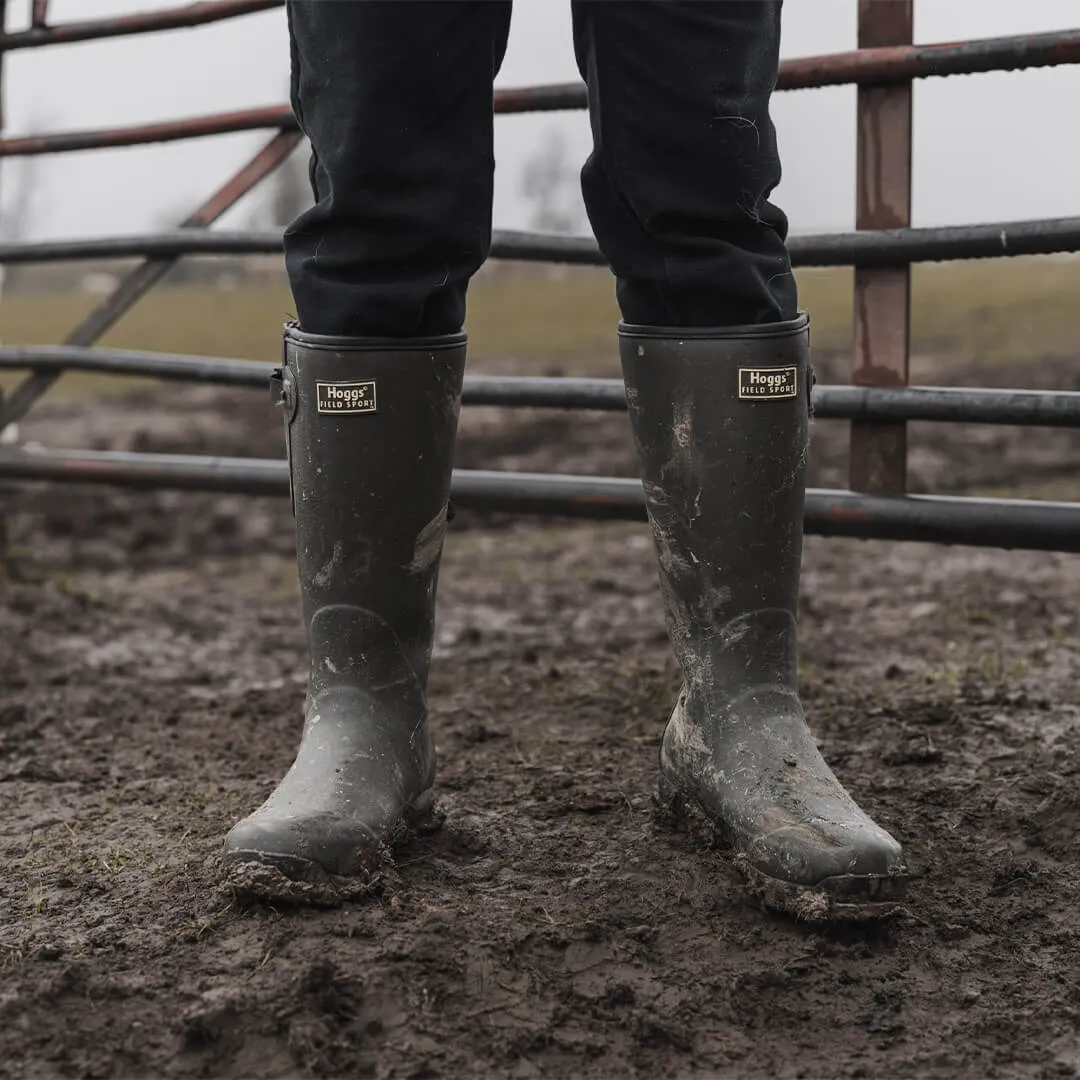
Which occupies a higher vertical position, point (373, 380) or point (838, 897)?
point (373, 380)

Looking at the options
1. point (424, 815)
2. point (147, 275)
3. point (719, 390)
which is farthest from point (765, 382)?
point (147, 275)

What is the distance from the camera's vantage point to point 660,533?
1.38 meters

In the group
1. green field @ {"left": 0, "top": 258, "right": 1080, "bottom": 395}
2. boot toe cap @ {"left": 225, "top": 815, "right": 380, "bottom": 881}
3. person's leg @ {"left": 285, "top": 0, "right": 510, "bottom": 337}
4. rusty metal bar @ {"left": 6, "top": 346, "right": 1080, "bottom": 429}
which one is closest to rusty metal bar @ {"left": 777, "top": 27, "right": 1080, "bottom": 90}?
rusty metal bar @ {"left": 6, "top": 346, "right": 1080, "bottom": 429}

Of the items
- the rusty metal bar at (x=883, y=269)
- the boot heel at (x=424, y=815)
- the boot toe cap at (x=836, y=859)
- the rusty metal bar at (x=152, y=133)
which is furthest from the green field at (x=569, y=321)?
the boot toe cap at (x=836, y=859)

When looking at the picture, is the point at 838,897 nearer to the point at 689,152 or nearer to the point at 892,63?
the point at 689,152

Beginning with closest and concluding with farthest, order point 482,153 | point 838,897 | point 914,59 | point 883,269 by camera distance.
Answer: point 838,897, point 482,153, point 914,59, point 883,269

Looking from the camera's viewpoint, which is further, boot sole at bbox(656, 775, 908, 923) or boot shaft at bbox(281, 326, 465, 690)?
boot shaft at bbox(281, 326, 465, 690)

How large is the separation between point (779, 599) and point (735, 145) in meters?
0.46

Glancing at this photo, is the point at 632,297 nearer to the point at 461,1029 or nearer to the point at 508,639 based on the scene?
the point at 461,1029

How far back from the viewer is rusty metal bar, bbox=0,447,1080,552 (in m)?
1.79

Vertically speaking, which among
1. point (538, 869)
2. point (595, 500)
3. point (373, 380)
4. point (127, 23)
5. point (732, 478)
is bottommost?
point (538, 869)

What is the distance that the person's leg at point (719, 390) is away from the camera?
47.9 inches

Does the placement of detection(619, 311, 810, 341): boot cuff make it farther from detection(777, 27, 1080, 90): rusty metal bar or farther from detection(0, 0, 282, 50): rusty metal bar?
detection(0, 0, 282, 50): rusty metal bar

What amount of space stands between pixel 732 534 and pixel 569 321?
8519 mm
